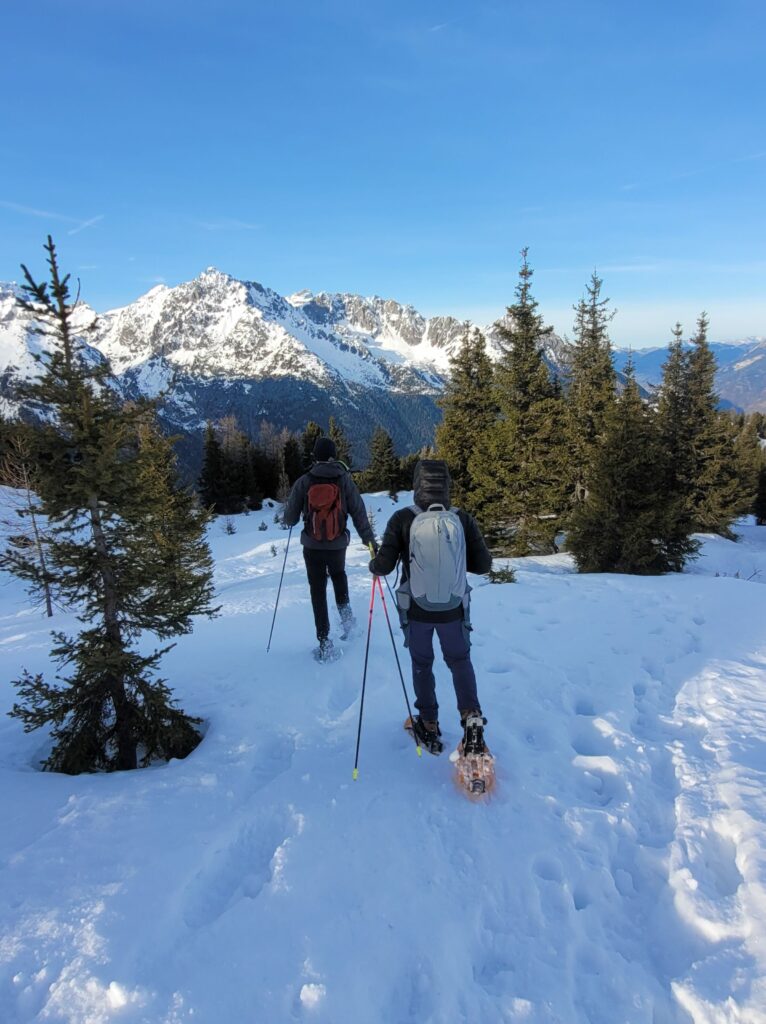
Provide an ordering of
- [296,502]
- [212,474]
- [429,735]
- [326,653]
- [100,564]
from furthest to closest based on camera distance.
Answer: [212,474] < [326,653] < [296,502] < [100,564] < [429,735]

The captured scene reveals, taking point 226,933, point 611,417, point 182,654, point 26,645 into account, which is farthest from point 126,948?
point 611,417

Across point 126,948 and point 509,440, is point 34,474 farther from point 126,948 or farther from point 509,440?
point 509,440

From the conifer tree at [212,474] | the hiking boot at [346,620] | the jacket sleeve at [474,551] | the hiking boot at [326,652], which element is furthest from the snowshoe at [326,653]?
the conifer tree at [212,474]

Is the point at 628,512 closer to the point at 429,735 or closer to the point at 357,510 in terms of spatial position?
the point at 357,510

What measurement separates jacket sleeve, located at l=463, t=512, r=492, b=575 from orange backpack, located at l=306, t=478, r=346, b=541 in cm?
221

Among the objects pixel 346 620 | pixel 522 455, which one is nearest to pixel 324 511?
pixel 346 620

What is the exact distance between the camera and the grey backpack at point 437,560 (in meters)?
4.01

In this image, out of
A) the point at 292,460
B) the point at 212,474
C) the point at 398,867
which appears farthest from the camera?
the point at 292,460

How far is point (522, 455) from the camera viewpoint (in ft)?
58.0

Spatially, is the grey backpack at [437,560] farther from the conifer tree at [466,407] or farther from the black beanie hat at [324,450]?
the conifer tree at [466,407]

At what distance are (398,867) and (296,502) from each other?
4.04m

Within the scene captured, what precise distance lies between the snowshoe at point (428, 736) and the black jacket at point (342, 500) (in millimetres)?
2285

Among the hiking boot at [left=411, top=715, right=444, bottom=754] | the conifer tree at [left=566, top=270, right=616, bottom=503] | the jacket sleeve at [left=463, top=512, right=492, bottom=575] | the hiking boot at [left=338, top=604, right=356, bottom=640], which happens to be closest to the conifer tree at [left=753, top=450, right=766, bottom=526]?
the conifer tree at [left=566, top=270, right=616, bottom=503]

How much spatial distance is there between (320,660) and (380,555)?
2825 mm
